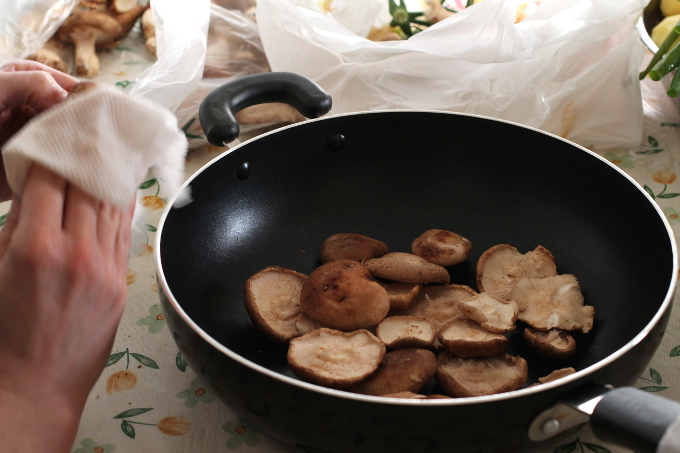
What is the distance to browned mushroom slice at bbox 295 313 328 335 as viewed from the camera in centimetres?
68

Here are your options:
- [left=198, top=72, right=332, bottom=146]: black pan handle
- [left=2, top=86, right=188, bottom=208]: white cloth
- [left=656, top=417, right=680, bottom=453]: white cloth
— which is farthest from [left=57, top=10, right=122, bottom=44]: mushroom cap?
[left=656, top=417, right=680, bottom=453]: white cloth

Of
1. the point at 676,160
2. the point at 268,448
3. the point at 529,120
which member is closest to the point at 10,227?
the point at 268,448

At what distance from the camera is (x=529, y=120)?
1140 mm

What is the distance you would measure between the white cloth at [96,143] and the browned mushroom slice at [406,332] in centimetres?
33

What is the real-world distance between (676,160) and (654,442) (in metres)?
0.90

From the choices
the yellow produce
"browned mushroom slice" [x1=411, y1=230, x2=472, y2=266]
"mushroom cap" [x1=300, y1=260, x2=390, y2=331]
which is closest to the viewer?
"mushroom cap" [x1=300, y1=260, x2=390, y2=331]

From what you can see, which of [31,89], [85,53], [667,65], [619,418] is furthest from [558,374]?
[85,53]

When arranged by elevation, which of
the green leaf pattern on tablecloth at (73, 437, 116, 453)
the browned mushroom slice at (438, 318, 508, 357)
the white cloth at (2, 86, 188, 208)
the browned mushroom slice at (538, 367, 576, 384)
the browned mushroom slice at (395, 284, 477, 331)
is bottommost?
the green leaf pattern on tablecloth at (73, 437, 116, 453)

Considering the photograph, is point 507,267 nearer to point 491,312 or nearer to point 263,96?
point 491,312

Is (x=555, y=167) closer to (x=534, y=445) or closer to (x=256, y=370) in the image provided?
(x=534, y=445)

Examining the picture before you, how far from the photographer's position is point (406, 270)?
745 mm

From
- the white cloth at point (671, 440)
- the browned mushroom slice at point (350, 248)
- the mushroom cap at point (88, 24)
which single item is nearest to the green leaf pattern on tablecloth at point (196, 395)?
the browned mushroom slice at point (350, 248)

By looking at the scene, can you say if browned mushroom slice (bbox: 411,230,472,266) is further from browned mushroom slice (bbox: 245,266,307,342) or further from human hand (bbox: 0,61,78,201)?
human hand (bbox: 0,61,78,201)

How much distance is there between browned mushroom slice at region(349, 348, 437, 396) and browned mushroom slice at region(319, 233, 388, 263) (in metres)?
0.21
